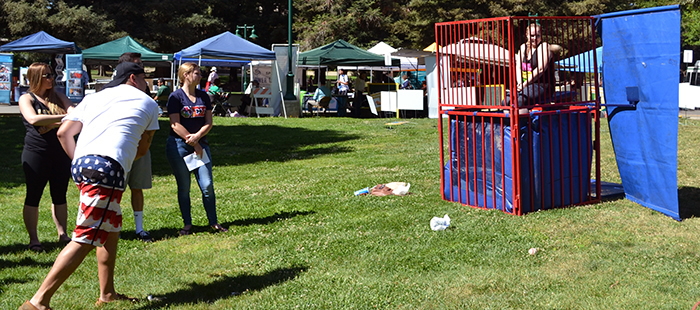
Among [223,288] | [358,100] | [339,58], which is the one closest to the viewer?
[223,288]

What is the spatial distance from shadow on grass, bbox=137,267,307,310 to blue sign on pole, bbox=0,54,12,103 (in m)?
24.9

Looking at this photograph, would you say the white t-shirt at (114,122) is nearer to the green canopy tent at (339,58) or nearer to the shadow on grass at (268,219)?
the shadow on grass at (268,219)

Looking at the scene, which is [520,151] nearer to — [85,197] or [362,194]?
[362,194]

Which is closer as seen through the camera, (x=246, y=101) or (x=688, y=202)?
(x=688, y=202)

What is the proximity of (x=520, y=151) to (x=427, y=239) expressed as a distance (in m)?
1.56

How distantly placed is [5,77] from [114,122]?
1027 inches

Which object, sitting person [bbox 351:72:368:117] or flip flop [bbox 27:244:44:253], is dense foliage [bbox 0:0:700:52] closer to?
sitting person [bbox 351:72:368:117]

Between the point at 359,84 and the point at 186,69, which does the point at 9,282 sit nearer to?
the point at 186,69

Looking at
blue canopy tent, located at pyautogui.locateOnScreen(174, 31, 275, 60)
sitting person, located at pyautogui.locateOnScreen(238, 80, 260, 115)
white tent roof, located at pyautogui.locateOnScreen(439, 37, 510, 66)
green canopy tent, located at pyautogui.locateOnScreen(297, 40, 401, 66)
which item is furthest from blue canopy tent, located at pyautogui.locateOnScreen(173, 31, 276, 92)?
white tent roof, located at pyautogui.locateOnScreen(439, 37, 510, 66)

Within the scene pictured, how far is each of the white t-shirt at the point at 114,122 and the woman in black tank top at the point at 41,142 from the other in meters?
1.54

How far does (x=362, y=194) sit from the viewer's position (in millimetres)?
8680

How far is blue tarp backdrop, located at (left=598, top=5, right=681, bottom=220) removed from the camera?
6.78 meters

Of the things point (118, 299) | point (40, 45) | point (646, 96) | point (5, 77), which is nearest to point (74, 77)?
point (40, 45)

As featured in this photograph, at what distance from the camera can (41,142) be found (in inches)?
241
